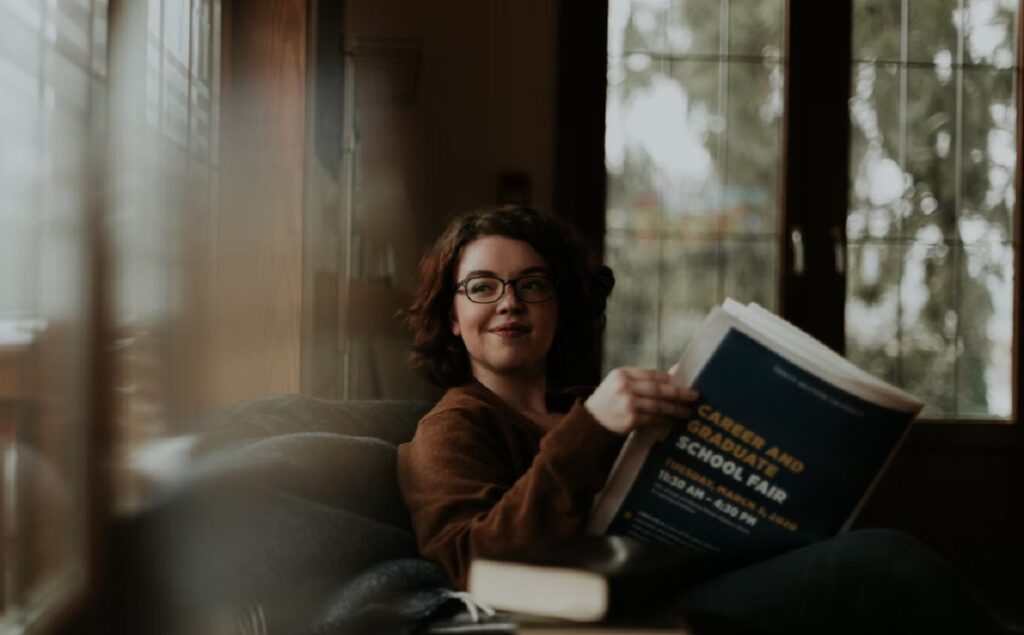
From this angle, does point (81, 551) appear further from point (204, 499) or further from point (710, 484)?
point (710, 484)

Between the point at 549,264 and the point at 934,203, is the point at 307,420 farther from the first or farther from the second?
the point at 934,203

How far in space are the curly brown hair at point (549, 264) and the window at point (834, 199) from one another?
6.81 ft

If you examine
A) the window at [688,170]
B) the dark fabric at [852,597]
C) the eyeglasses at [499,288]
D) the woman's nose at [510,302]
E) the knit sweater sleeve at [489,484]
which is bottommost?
the dark fabric at [852,597]

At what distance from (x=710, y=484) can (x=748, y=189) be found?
2.74 meters

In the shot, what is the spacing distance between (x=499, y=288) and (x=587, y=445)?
0.37 meters

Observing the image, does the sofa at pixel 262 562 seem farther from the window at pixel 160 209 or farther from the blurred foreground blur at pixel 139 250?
the window at pixel 160 209

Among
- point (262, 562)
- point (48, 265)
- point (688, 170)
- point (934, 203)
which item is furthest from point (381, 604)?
point (934, 203)

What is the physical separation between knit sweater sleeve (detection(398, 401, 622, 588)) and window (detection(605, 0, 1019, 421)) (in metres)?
2.39

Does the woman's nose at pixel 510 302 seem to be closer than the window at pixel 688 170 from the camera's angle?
Yes

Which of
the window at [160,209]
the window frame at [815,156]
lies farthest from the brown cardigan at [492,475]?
the window frame at [815,156]

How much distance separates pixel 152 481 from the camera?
127cm

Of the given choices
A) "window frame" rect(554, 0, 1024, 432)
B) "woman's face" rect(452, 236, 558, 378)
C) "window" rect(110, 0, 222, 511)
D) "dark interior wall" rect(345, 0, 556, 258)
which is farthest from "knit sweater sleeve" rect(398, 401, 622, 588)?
"window frame" rect(554, 0, 1024, 432)

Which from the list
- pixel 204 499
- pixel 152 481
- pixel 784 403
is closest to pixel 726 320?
pixel 784 403

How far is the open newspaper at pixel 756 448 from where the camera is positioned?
951 millimetres
